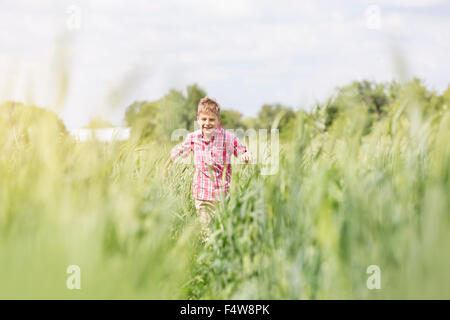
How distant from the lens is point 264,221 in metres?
2.50

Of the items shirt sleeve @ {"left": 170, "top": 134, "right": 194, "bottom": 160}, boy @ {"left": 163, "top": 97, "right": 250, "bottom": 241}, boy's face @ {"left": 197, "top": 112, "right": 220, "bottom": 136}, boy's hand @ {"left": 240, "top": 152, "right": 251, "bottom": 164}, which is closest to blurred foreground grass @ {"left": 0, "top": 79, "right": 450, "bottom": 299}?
boy's hand @ {"left": 240, "top": 152, "right": 251, "bottom": 164}

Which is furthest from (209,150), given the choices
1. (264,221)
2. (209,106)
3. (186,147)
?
(264,221)

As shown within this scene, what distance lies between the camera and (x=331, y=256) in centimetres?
204

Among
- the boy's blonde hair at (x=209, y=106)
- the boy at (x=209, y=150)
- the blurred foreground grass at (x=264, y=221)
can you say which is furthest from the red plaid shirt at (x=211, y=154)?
the blurred foreground grass at (x=264, y=221)

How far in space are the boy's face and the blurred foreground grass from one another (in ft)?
6.11

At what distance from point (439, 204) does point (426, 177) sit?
0.48 meters

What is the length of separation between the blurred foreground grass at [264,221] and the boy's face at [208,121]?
186 centimetres

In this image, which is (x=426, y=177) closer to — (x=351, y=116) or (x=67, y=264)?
(x=351, y=116)

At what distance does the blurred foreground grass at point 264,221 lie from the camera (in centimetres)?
186

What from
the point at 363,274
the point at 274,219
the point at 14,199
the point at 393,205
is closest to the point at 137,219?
the point at 14,199

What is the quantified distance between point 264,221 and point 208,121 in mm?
2243

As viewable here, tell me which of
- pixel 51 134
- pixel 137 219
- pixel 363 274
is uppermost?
pixel 51 134

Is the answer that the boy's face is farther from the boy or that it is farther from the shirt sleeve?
the shirt sleeve

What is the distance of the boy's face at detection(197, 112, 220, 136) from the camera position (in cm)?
458
